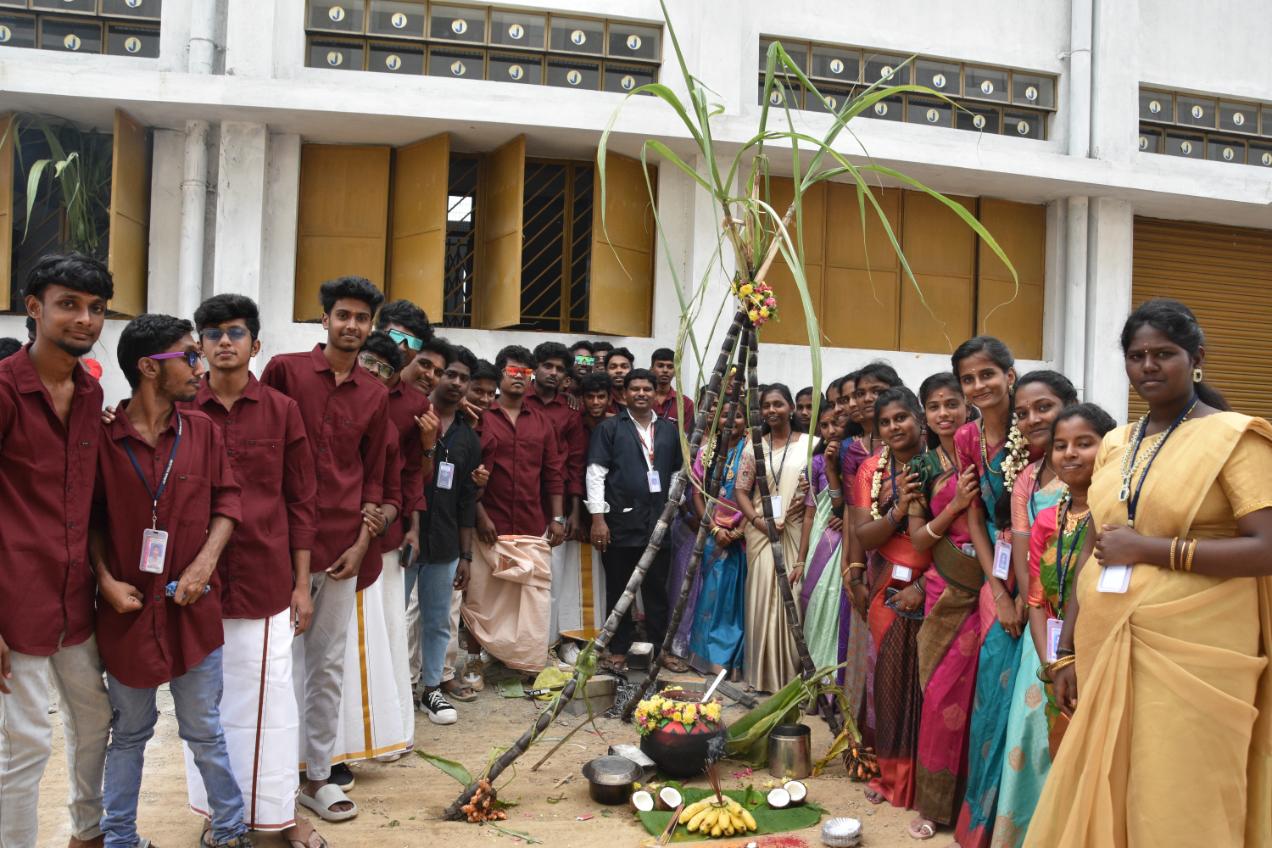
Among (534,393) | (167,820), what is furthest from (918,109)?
(167,820)

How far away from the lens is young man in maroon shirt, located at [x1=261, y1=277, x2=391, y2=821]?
3.87m

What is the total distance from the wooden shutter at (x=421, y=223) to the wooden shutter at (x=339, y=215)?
139 mm

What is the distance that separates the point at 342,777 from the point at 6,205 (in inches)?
272

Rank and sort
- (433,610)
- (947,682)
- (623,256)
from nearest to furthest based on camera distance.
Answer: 1. (947,682)
2. (433,610)
3. (623,256)

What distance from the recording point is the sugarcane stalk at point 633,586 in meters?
3.95

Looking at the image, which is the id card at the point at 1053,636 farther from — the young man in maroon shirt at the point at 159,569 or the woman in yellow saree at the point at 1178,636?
the young man in maroon shirt at the point at 159,569

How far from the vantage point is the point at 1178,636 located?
2479 millimetres

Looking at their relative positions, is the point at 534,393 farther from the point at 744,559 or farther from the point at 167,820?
the point at 167,820

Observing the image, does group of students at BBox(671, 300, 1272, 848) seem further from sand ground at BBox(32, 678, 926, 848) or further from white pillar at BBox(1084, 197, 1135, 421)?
white pillar at BBox(1084, 197, 1135, 421)

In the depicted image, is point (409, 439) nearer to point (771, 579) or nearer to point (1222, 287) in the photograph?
point (771, 579)

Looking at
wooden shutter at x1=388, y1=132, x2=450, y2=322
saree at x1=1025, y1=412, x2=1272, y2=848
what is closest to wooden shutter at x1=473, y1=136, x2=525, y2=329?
wooden shutter at x1=388, y1=132, x2=450, y2=322

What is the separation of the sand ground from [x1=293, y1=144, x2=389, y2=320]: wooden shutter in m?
4.94

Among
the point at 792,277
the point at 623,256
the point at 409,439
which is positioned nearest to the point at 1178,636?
the point at 409,439

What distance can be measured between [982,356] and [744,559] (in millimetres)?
2874
